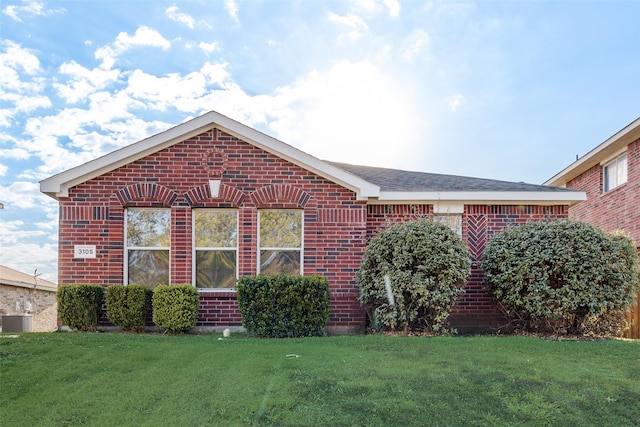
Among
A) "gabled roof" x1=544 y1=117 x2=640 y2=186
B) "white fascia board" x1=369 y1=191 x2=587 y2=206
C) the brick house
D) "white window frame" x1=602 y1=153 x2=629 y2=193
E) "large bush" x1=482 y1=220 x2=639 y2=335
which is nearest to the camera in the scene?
"large bush" x1=482 y1=220 x2=639 y2=335

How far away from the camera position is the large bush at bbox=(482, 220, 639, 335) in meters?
8.86

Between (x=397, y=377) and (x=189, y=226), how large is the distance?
587 cm

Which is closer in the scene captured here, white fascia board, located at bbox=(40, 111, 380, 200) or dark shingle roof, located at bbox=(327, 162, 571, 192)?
white fascia board, located at bbox=(40, 111, 380, 200)

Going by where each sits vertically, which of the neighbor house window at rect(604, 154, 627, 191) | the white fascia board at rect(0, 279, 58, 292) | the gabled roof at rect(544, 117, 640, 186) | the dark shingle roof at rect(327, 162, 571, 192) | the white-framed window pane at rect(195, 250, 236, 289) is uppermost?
the gabled roof at rect(544, 117, 640, 186)

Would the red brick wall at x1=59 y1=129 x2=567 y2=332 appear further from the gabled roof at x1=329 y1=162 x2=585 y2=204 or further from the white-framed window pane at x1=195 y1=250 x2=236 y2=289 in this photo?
the gabled roof at x1=329 y1=162 x2=585 y2=204

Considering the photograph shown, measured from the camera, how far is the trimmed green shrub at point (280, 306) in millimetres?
8977

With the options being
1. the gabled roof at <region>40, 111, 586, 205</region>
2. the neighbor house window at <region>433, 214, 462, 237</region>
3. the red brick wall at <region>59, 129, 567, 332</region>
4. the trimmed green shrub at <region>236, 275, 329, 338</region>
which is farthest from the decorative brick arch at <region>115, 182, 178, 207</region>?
the neighbor house window at <region>433, 214, 462, 237</region>

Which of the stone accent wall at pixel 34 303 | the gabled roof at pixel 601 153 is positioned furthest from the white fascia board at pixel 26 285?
the gabled roof at pixel 601 153

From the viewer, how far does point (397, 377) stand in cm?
584

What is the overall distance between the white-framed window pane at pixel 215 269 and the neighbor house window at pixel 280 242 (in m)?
0.62

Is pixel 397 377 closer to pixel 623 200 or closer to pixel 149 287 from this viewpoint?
pixel 149 287

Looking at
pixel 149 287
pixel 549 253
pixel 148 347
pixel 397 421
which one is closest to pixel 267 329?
pixel 148 347

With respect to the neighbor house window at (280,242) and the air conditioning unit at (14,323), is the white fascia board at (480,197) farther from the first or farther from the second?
the air conditioning unit at (14,323)

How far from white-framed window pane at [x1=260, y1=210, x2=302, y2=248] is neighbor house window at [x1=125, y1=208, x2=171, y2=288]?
1995mm
